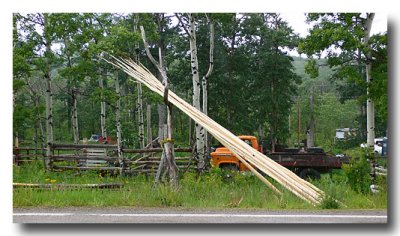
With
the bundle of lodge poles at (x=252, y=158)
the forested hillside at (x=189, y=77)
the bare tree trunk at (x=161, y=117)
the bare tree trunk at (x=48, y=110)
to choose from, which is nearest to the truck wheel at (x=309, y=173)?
the forested hillside at (x=189, y=77)

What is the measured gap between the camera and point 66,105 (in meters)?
6.70

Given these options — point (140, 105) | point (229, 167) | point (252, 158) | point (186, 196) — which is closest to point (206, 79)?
point (140, 105)

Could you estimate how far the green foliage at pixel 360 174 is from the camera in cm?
566

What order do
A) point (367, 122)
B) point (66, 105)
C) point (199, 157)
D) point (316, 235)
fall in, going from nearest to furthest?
1. point (316, 235)
2. point (367, 122)
3. point (66, 105)
4. point (199, 157)

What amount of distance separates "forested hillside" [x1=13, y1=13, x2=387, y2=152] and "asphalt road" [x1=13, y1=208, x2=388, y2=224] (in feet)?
3.77

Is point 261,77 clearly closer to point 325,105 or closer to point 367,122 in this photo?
point 325,105

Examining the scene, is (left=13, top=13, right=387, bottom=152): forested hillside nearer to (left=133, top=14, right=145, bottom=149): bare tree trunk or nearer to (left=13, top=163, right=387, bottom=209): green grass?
(left=133, top=14, right=145, bottom=149): bare tree trunk

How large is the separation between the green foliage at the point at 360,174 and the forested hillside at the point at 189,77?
383 mm

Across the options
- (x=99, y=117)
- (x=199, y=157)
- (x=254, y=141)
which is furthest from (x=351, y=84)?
(x=99, y=117)

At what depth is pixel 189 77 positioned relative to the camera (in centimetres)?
724

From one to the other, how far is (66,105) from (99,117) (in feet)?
1.71

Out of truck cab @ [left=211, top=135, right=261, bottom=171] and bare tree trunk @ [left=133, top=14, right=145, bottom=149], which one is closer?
truck cab @ [left=211, top=135, right=261, bottom=171]

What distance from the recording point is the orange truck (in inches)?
252

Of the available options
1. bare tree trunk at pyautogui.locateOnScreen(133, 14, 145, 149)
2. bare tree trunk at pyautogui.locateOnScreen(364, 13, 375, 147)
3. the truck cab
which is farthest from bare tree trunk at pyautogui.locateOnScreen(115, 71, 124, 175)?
bare tree trunk at pyautogui.locateOnScreen(364, 13, 375, 147)
